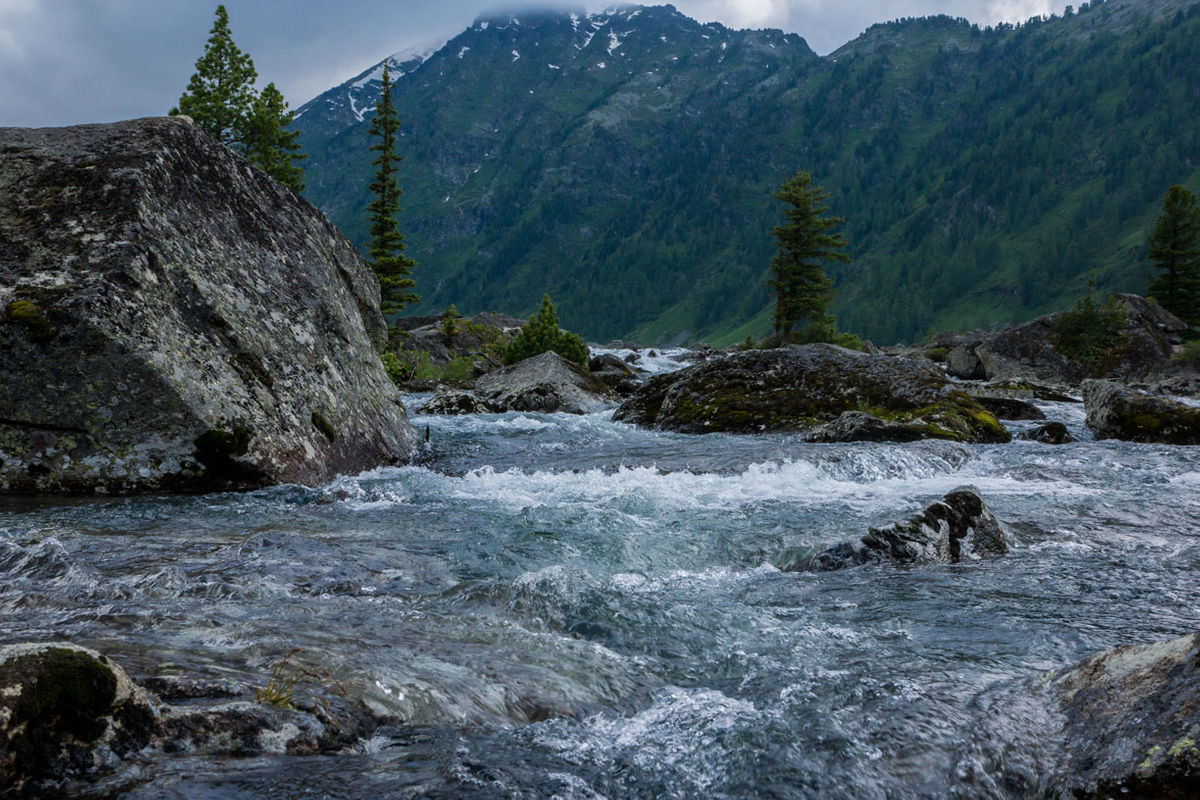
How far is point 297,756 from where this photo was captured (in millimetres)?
3322

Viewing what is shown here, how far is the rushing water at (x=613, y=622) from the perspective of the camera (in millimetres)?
3707

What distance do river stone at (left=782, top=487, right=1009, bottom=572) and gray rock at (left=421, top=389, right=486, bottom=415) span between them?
1793 cm

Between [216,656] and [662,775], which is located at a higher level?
[216,656]

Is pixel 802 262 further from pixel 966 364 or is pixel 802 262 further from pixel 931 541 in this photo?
pixel 931 541

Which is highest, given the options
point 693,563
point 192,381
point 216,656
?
point 192,381

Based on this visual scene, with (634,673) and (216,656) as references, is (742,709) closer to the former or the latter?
(634,673)

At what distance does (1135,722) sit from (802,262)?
5782 cm

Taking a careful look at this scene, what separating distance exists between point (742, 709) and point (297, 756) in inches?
103

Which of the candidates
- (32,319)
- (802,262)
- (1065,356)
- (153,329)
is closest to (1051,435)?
(153,329)

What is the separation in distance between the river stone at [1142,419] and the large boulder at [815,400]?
299cm

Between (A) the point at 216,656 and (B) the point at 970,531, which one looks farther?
(B) the point at 970,531

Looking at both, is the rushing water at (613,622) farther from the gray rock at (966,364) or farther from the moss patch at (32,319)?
the gray rock at (966,364)

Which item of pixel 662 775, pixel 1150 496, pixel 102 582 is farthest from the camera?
pixel 1150 496

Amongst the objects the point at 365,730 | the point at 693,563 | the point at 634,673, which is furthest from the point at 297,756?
the point at 693,563
